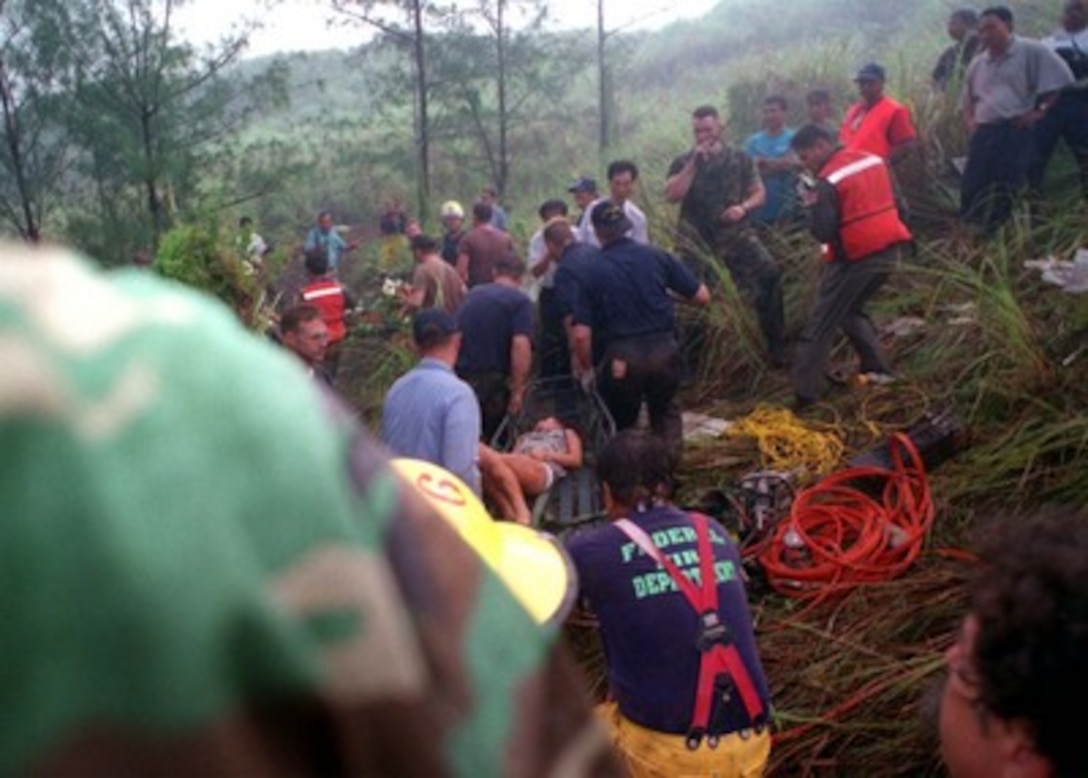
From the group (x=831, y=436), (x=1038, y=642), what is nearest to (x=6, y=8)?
(x=831, y=436)

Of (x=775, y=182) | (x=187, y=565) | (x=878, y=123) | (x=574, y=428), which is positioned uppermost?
(x=878, y=123)

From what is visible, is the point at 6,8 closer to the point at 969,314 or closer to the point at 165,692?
the point at 969,314

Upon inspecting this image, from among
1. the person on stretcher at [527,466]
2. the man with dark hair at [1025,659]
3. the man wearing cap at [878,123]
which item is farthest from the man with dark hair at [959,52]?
the man with dark hair at [1025,659]

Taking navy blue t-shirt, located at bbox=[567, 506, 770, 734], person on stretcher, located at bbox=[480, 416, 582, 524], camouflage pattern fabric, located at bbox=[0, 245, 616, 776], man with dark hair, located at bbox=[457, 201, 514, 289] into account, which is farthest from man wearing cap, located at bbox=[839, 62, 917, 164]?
camouflage pattern fabric, located at bbox=[0, 245, 616, 776]

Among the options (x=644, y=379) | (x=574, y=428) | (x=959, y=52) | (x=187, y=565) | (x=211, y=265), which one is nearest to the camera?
(x=187, y=565)

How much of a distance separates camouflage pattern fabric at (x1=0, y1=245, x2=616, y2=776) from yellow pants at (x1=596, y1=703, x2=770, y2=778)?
2.56 meters

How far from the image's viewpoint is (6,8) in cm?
1060

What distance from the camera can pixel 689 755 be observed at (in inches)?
113

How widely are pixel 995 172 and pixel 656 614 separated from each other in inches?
235

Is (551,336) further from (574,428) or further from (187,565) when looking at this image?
(187,565)

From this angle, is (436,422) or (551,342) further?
(551,342)

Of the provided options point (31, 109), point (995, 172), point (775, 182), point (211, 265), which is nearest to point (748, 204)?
point (775, 182)

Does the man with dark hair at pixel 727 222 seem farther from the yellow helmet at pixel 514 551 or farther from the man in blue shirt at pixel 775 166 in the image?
the yellow helmet at pixel 514 551

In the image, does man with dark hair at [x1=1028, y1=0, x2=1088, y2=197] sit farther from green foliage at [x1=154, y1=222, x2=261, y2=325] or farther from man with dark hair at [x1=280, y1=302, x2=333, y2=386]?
green foliage at [x1=154, y1=222, x2=261, y2=325]
